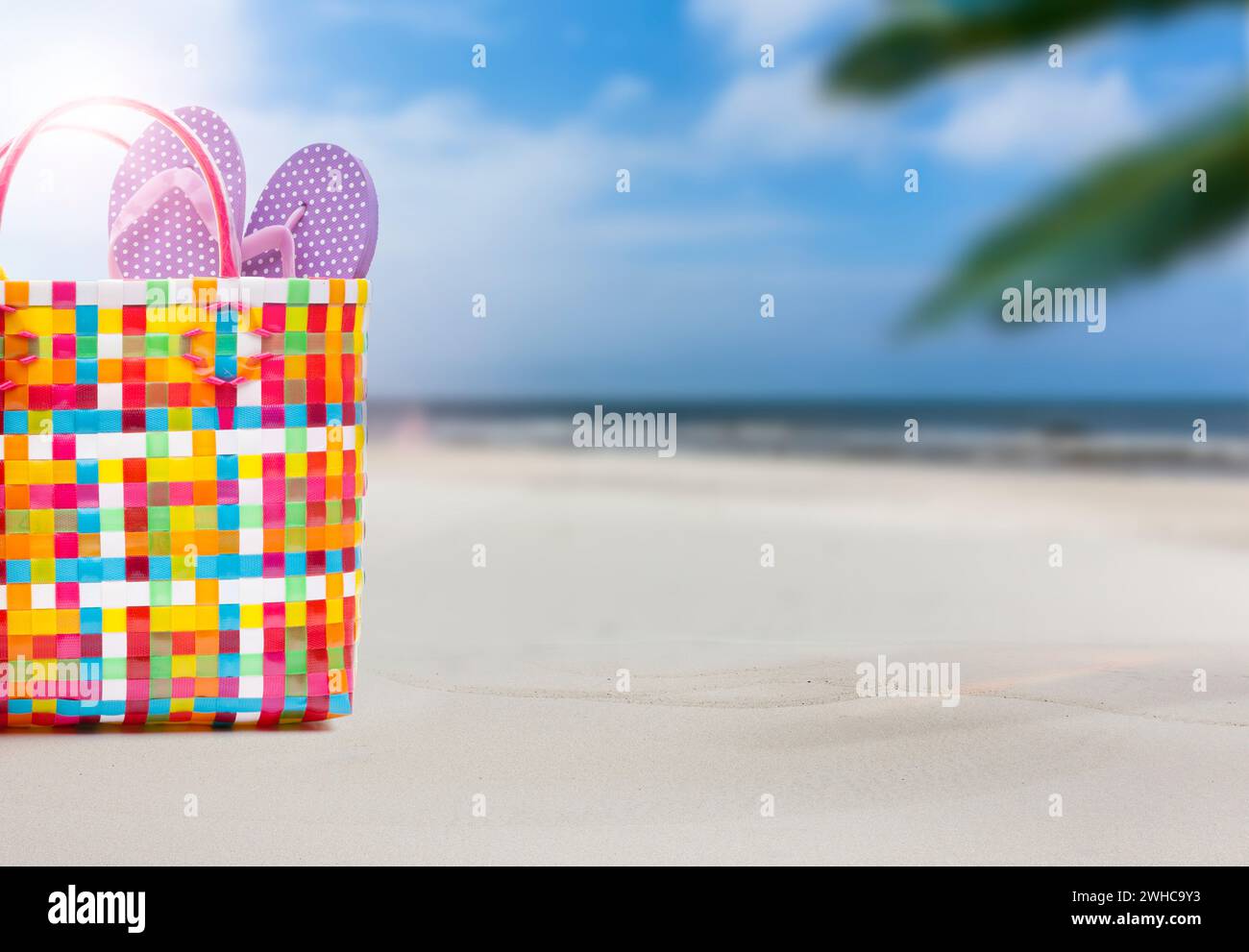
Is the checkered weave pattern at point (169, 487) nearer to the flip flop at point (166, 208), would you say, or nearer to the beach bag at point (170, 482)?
the beach bag at point (170, 482)

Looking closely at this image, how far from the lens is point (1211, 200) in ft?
5.61

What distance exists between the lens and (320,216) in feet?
5.19

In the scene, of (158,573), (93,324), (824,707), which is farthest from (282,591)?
(824,707)

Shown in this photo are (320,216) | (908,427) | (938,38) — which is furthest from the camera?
(908,427)

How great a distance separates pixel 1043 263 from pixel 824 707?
0.78 m

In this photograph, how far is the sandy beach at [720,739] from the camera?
1128 millimetres

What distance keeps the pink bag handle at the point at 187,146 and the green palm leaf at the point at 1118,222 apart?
3.20 feet

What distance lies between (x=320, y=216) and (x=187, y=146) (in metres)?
0.19

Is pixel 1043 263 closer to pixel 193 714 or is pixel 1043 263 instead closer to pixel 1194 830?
pixel 1194 830
